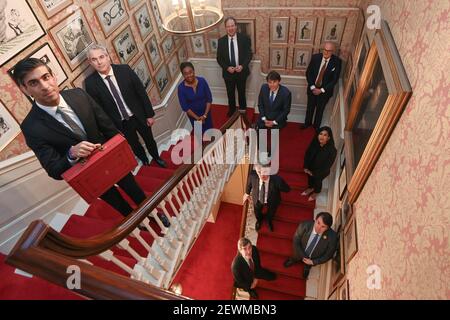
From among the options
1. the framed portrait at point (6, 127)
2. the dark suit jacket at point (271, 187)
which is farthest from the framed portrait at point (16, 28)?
the dark suit jacket at point (271, 187)

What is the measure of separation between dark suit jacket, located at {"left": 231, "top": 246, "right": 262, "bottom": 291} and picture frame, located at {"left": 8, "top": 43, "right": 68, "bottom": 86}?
2938 mm

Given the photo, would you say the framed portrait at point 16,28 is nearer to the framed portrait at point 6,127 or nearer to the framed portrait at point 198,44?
the framed portrait at point 6,127

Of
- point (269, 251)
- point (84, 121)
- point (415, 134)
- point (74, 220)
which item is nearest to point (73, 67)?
point (84, 121)

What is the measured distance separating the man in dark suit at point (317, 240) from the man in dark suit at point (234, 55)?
9.46 feet

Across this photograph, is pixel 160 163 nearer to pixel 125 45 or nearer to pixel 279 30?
pixel 125 45

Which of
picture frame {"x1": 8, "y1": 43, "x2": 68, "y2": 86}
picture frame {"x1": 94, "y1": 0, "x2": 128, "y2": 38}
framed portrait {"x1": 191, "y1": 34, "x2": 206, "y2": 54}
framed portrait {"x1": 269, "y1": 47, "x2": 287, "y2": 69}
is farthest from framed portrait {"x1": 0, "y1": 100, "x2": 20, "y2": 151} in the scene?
framed portrait {"x1": 269, "y1": 47, "x2": 287, "y2": 69}

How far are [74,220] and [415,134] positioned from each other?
10.0 ft

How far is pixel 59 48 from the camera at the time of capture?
280 cm

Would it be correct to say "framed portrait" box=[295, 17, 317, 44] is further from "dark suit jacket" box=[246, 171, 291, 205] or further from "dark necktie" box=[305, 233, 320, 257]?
"dark necktie" box=[305, 233, 320, 257]

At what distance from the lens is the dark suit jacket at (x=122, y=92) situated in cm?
307

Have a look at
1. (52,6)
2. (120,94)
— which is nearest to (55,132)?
(120,94)

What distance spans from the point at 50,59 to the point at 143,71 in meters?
1.65

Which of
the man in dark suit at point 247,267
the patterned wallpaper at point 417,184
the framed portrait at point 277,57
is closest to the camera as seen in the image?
the patterned wallpaper at point 417,184

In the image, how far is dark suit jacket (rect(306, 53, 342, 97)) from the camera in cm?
428
